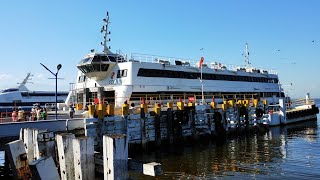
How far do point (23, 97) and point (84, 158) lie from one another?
2228 inches

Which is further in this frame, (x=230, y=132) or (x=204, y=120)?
(x=230, y=132)

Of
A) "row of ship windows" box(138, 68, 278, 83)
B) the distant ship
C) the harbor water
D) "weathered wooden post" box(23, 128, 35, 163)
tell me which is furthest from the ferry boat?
the distant ship

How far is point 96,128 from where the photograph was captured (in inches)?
722

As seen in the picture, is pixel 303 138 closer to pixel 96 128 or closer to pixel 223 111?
pixel 223 111

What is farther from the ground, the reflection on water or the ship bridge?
the ship bridge

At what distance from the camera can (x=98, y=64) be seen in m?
29.5

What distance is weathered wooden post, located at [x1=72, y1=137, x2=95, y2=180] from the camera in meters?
9.67

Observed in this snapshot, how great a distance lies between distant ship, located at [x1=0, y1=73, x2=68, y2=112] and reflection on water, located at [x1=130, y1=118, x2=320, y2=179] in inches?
1625

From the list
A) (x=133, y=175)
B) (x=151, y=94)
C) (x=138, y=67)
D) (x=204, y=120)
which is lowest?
(x=133, y=175)

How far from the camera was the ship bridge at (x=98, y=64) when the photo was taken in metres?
29.6

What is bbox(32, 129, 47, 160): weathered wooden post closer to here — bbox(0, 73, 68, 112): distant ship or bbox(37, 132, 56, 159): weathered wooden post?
bbox(37, 132, 56, 159): weathered wooden post

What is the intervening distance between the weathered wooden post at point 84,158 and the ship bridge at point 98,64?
20.2 metres

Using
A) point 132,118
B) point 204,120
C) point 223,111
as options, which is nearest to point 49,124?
point 132,118

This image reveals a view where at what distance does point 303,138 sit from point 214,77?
1406 centimetres
